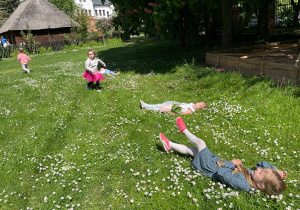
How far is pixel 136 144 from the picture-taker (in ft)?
17.5

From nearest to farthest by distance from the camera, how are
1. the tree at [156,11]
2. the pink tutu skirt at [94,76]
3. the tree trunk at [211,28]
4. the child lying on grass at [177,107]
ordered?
the child lying on grass at [177,107] → the pink tutu skirt at [94,76] → the tree at [156,11] → the tree trunk at [211,28]

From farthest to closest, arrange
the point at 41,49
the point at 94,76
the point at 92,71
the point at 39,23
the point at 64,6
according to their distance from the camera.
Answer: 1. the point at 64,6
2. the point at 39,23
3. the point at 41,49
4. the point at 94,76
5. the point at 92,71

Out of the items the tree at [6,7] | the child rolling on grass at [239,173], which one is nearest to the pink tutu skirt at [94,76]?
the child rolling on grass at [239,173]

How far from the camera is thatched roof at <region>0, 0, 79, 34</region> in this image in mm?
35050

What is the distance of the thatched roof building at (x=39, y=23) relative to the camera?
35250mm

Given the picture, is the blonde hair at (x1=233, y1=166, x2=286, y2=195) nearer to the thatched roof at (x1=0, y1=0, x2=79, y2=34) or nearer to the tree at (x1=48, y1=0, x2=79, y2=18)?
the thatched roof at (x1=0, y1=0, x2=79, y2=34)

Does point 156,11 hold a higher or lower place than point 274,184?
higher

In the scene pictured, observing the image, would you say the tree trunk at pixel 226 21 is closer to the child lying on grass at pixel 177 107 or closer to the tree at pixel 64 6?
the child lying on grass at pixel 177 107

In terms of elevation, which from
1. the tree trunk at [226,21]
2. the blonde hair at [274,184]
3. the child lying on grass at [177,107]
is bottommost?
the blonde hair at [274,184]

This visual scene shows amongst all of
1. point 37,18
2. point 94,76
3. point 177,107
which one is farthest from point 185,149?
point 37,18

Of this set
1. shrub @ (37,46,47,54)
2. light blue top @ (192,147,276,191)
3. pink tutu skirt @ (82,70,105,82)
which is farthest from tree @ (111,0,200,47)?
shrub @ (37,46,47,54)

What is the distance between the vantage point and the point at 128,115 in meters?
6.82

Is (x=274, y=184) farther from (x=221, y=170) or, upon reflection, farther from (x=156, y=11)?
(x=156, y=11)

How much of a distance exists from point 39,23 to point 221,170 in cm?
4045
